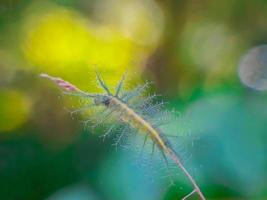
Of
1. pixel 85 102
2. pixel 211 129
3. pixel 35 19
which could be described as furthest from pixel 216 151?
pixel 35 19

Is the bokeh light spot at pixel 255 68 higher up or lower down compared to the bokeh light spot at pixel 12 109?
lower down

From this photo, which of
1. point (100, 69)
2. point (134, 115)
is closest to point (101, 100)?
point (134, 115)

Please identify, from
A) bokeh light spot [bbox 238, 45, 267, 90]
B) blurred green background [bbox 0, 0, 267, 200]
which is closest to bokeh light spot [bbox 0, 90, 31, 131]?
blurred green background [bbox 0, 0, 267, 200]

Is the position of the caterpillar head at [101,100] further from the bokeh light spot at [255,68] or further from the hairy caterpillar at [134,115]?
the bokeh light spot at [255,68]

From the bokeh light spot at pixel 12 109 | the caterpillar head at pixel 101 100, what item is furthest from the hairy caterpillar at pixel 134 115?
the bokeh light spot at pixel 12 109

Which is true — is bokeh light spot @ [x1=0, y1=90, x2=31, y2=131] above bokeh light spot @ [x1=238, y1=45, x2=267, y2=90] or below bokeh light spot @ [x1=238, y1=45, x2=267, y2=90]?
above

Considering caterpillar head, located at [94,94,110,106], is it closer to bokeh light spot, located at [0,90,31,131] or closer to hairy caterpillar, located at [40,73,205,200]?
hairy caterpillar, located at [40,73,205,200]
